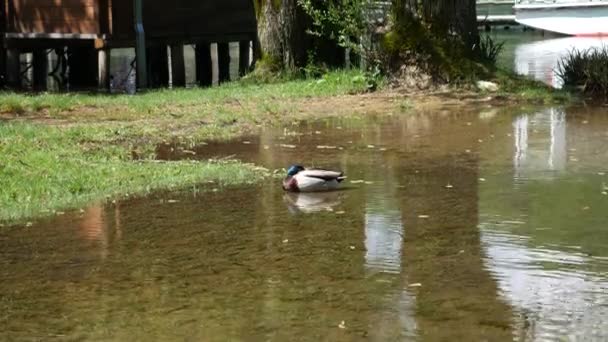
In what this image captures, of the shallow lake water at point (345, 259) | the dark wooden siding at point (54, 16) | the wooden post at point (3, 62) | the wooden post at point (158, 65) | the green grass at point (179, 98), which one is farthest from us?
the wooden post at point (158, 65)

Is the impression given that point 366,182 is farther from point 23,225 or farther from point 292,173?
point 23,225

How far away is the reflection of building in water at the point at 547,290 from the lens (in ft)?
19.7

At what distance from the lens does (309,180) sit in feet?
32.5

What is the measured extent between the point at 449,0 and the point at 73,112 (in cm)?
603

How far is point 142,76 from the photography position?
73.4 ft

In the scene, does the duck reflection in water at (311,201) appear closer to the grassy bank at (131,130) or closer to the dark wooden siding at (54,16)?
the grassy bank at (131,130)

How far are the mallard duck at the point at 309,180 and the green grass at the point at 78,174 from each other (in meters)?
0.68

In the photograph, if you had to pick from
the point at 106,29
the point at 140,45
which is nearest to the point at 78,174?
the point at 140,45

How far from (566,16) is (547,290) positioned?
1437 inches

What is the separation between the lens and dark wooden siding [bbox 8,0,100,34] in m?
23.0

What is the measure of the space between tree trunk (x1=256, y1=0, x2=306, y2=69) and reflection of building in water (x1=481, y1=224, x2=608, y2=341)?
13.4m

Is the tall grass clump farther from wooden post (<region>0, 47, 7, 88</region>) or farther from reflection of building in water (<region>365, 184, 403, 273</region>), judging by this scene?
wooden post (<region>0, 47, 7, 88</region>)

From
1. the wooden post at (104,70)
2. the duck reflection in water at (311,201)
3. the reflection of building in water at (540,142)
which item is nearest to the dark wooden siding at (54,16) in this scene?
the wooden post at (104,70)

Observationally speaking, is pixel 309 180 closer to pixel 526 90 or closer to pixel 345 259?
pixel 345 259
